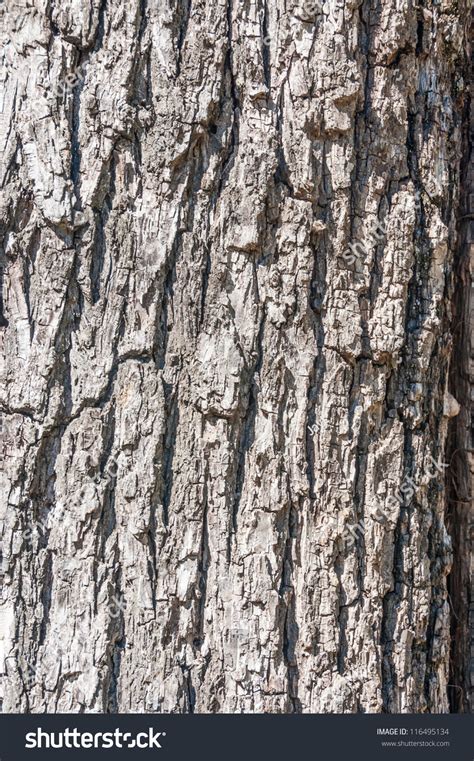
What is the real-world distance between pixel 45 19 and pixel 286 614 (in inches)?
60.6

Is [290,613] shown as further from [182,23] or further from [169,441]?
[182,23]

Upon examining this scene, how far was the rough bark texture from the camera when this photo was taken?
180cm

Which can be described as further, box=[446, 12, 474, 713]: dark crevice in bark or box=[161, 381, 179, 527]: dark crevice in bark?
box=[446, 12, 474, 713]: dark crevice in bark

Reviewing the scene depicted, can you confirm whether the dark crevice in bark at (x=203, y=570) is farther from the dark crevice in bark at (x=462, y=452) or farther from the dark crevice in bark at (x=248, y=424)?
the dark crevice in bark at (x=462, y=452)

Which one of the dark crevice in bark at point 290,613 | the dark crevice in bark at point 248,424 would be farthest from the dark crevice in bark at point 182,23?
the dark crevice in bark at point 290,613

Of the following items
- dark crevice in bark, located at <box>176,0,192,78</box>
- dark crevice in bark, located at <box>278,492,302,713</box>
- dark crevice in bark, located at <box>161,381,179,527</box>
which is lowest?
dark crevice in bark, located at <box>278,492,302,713</box>

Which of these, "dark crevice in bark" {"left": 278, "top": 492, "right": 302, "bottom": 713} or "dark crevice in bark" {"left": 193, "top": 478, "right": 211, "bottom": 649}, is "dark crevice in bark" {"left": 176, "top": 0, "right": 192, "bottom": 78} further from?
"dark crevice in bark" {"left": 278, "top": 492, "right": 302, "bottom": 713}

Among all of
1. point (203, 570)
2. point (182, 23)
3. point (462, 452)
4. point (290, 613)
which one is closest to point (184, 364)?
point (203, 570)

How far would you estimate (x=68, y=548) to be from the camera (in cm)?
180

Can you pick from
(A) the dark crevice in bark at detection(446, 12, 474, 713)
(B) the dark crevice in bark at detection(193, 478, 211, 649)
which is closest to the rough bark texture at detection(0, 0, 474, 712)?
(B) the dark crevice in bark at detection(193, 478, 211, 649)

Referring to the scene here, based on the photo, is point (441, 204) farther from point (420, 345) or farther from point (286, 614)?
point (286, 614)

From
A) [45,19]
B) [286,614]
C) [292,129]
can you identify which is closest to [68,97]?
[45,19]

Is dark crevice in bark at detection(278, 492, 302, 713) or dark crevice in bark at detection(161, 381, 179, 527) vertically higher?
dark crevice in bark at detection(161, 381, 179, 527)

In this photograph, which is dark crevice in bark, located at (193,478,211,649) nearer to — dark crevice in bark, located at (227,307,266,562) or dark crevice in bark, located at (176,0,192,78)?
dark crevice in bark, located at (227,307,266,562)
